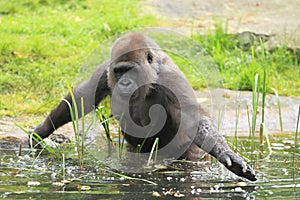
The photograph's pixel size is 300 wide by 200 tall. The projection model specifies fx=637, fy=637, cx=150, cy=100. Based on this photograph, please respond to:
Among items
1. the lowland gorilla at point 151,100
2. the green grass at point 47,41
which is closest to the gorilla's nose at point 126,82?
the lowland gorilla at point 151,100

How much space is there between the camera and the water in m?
4.38

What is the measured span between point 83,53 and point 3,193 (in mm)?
5057

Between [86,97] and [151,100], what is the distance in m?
0.71

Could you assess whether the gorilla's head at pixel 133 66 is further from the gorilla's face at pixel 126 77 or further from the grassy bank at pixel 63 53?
the grassy bank at pixel 63 53

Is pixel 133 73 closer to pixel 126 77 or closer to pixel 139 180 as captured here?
pixel 126 77

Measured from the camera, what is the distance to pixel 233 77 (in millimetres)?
8844

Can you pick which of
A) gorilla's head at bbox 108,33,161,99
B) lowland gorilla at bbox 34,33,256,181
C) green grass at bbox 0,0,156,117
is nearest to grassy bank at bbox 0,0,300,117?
green grass at bbox 0,0,156,117

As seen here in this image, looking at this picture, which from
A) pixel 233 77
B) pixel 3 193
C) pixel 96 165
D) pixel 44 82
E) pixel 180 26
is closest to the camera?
pixel 3 193

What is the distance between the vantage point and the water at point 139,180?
438 centimetres

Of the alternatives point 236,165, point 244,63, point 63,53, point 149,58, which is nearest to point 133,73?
point 149,58

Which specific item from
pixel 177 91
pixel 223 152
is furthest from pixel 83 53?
pixel 223 152

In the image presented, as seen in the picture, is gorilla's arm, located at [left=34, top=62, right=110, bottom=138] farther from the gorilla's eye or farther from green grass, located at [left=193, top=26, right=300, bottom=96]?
green grass, located at [left=193, top=26, right=300, bottom=96]

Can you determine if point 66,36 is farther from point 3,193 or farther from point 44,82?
point 3,193

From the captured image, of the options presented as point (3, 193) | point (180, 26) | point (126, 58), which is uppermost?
point (180, 26)
